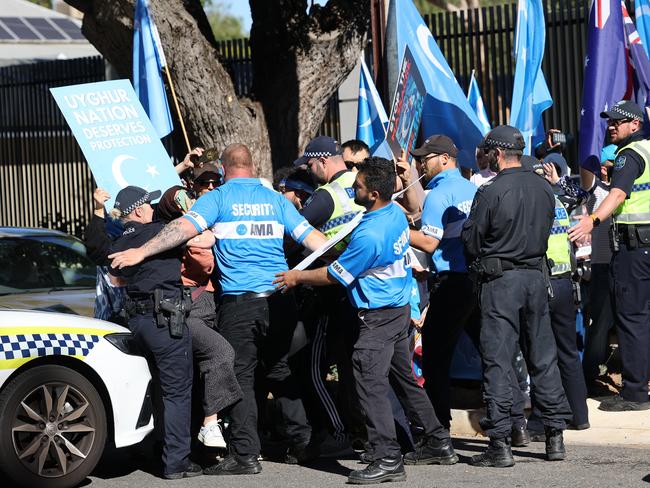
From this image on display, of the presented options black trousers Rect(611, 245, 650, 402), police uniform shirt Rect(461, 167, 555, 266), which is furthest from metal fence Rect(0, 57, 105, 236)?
police uniform shirt Rect(461, 167, 555, 266)

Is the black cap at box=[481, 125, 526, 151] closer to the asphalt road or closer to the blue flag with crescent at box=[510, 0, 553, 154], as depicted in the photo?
the asphalt road

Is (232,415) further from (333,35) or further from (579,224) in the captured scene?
(333,35)

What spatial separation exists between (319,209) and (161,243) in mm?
1225

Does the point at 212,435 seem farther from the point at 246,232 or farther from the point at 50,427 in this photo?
the point at 246,232

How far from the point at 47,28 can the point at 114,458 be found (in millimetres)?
28910

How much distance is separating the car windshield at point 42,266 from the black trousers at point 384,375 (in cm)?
418

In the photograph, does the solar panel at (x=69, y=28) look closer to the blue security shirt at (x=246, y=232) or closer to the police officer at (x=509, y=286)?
the blue security shirt at (x=246, y=232)

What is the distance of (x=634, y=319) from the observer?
8.56 meters

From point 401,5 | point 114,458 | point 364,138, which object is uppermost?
point 401,5

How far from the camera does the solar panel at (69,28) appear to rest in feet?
112

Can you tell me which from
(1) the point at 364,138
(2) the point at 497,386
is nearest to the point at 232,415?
(2) the point at 497,386

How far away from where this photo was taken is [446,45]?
47.2 feet

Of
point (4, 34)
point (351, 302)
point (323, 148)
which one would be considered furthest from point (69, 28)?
point (351, 302)

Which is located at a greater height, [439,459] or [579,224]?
[579,224]
